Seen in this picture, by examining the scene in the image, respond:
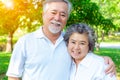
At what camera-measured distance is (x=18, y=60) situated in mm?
4332

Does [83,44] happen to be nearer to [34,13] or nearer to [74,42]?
[74,42]

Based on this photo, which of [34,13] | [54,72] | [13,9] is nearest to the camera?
[54,72]

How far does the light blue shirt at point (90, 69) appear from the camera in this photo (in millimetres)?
4328

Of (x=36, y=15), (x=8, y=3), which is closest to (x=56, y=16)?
(x=36, y=15)

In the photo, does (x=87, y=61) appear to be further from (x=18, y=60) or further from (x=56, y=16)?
(x=18, y=60)

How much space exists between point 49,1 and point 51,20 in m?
0.22

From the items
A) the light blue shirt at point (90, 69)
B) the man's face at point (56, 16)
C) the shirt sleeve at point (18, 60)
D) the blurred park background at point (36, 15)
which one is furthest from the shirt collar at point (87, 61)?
the blurred park background at point (36, 15)

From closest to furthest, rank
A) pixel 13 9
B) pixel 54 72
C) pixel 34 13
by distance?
pixel 54 72
pixel 34 13
pixel 13 9

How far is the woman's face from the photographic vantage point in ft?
14.4

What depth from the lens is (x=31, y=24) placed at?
3008 centimetres

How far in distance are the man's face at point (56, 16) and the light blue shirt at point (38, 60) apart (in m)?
0.16

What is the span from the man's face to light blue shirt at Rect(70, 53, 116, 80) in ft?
1.59

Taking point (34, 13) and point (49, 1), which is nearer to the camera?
point (49, 1)

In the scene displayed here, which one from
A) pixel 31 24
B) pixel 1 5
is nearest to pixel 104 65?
pixel 1 5
